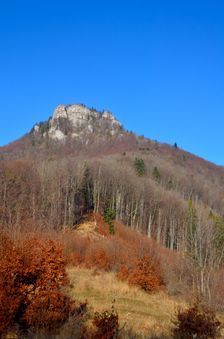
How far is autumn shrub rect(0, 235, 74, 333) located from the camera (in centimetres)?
1121

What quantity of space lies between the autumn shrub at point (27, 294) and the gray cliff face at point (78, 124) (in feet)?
548

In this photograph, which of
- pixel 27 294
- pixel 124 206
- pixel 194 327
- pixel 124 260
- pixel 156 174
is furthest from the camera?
pixel 156 174

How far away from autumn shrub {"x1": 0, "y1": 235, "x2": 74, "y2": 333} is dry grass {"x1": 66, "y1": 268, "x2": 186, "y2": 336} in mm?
3744

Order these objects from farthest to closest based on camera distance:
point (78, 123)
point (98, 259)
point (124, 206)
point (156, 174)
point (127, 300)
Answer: point (78, 123), point (156, 174), point (124, 206), point (98, 259), point (127, 300)

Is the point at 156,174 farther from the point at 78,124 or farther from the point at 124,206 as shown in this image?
the point at 78,124

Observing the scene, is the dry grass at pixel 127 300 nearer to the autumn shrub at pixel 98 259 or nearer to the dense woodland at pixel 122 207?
the autumn shrub at pixel 98 259

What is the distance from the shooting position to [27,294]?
12258mm

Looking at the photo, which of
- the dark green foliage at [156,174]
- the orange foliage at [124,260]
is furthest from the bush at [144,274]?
the dark green foliage at [156,174]

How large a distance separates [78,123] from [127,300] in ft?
556

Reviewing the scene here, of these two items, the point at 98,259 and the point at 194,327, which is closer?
the point at 194,327

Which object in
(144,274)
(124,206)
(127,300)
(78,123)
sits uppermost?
(78,123)

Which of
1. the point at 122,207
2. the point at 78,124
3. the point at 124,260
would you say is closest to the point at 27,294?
the point at 124,260

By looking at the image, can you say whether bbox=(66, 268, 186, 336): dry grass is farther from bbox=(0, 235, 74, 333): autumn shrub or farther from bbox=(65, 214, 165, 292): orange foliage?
bbox=(0, 235, 74, 333): autumn shrub

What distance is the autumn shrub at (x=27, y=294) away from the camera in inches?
441
